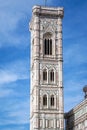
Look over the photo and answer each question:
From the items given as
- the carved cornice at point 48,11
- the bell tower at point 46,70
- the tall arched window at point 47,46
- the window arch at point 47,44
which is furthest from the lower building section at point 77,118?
the carved cornice at point 48,11

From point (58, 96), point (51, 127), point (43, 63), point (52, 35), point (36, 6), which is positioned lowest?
point (51, 127)

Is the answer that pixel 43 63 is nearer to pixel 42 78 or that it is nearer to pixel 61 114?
pixel 42 78

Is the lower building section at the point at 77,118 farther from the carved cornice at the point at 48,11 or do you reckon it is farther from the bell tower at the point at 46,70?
the carved cornice at the point at 48,11

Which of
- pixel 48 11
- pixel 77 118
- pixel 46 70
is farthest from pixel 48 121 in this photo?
pixel 48 11

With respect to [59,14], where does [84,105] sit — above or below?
below

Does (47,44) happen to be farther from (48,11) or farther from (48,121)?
(48,121)

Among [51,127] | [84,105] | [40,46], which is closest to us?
[84,105]

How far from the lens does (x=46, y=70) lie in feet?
260

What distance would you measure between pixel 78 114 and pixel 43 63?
1226cm

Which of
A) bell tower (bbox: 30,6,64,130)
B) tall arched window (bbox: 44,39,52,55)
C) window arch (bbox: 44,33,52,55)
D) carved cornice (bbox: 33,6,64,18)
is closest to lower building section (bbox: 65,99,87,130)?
bell tower (bbox: 30,6,64,130)

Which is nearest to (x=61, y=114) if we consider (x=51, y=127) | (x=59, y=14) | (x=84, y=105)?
(x=51, y=127)

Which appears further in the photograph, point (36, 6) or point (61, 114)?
point (36, 6)

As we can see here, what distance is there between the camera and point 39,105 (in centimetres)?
7675

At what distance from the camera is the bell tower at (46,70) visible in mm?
76125
